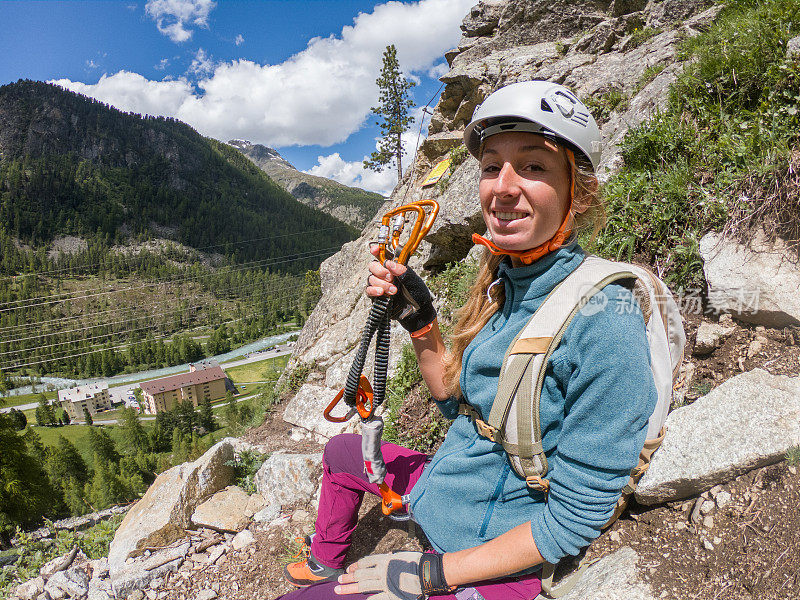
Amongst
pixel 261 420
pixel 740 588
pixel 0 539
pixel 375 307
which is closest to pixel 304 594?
pixel 375 307

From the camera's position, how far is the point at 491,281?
2371 millimetres

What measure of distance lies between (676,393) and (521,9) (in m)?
12.1

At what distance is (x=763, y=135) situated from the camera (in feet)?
13.4

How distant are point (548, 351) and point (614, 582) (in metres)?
1.32

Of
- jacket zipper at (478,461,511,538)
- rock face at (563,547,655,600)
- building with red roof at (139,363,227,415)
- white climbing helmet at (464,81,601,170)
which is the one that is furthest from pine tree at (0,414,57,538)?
building with red roof at (139,363,227,415)

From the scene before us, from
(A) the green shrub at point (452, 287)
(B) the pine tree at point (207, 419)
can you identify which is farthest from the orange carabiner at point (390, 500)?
(B) the pine tree at point (207, 419)

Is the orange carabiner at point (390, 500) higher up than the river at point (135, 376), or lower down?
higher up

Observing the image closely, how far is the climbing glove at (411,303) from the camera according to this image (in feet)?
8.39

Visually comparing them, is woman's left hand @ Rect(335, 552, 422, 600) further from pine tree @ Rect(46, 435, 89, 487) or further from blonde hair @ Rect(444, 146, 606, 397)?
pine tree @ Rect(46, 435, 89, 487)

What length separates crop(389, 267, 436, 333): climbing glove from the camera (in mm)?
2557

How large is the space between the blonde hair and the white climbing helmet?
0.08m

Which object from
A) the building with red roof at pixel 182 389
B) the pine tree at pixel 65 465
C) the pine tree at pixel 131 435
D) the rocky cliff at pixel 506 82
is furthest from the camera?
the building with red roof at pixel 182 389

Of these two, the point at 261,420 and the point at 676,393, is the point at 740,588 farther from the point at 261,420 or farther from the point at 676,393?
the point at 261,420

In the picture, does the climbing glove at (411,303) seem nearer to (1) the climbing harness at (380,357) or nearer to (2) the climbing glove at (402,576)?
(1) the climbing harness at (380,357)
